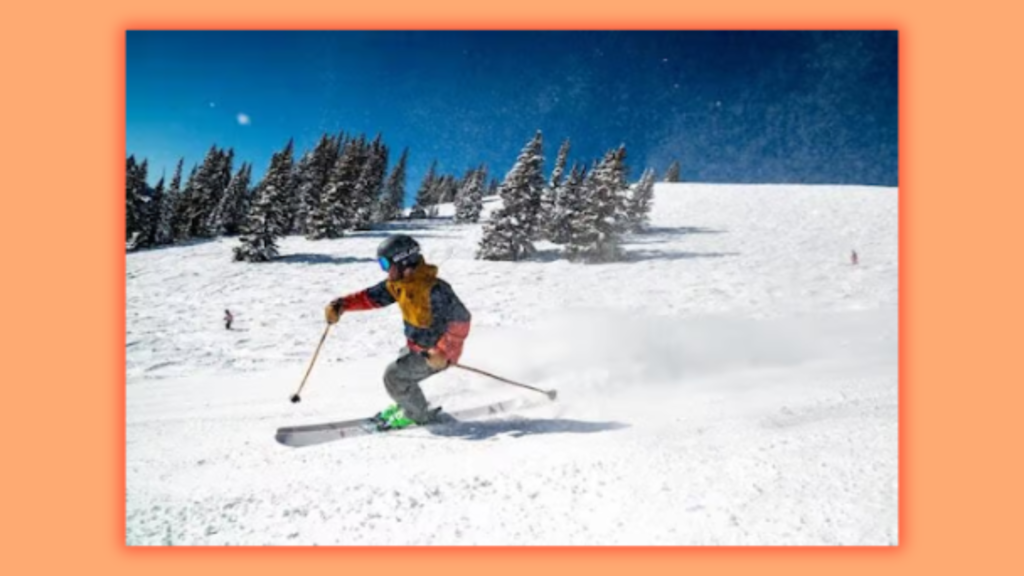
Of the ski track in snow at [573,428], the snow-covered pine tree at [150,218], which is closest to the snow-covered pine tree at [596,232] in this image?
the ski track in snow at [573,428]

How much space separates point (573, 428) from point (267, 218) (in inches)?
618

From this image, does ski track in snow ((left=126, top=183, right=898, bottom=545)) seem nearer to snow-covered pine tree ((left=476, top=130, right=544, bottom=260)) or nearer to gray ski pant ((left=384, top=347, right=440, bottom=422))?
gray ski pant ((left=384, top=347, right=440, bottom=422))

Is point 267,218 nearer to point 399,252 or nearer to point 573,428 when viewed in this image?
point 399,252

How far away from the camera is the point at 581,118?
5965 millimetres

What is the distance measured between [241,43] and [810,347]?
20.3 feet

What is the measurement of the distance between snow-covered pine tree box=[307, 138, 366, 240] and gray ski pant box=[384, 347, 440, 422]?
19.7 metres

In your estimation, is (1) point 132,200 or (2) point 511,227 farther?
(2) point 511,227

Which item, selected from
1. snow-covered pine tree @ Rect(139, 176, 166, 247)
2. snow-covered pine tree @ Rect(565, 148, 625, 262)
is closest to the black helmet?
snow-covered pine tree @ Rect(139, 176, 166, 247)

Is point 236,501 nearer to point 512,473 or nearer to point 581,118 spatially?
point 512,473

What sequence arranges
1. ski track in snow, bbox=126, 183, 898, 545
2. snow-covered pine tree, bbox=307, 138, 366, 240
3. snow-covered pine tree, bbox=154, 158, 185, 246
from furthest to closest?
snow-covered pine tree, bbox=307, 138, 366, 240
snow-covered pine tree, bbox=154, 158, 185, 246
ski track in snow, bbox=126, 183, 898, 545

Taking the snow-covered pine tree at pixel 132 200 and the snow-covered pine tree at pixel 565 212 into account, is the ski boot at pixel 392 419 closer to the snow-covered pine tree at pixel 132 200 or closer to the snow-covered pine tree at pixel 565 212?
the snow-covered pine tree at pixel 132 200

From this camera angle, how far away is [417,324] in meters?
4.46

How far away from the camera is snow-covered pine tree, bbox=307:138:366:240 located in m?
23.4

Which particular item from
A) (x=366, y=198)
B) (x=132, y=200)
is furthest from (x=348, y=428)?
(x=366, y=198)
